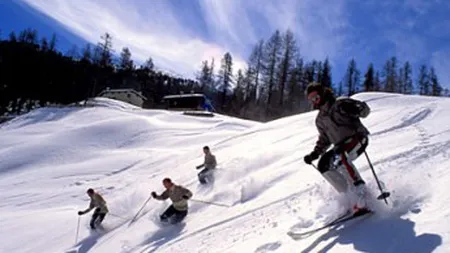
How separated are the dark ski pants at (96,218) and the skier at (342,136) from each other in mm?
8099

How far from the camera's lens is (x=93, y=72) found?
265ft

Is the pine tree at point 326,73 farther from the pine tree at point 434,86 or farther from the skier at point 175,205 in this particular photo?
the skier at point 175,205

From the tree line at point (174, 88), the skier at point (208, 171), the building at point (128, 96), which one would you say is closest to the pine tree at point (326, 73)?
the tree line at point (174, 88)

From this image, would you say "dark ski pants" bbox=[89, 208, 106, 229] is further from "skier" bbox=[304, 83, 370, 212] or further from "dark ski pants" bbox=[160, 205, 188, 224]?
"skier" bbox=[304, 83, 370, 212]

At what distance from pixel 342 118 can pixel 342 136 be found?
26 centimetres

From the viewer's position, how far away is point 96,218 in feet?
37.8

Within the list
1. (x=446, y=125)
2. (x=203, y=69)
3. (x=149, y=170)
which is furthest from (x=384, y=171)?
(x=203, y=69)

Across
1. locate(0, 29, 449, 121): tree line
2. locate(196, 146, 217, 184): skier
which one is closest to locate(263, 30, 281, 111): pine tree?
locate(0, 29, 449, 121): tree line

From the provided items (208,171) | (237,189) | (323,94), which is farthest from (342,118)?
(208,171)

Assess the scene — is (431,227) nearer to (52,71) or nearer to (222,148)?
(222,148)

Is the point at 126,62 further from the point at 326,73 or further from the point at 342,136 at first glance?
the point at 342,136

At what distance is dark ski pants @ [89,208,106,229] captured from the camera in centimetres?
1136

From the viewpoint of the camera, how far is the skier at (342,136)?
204 inches

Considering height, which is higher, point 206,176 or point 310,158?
point 310,158
